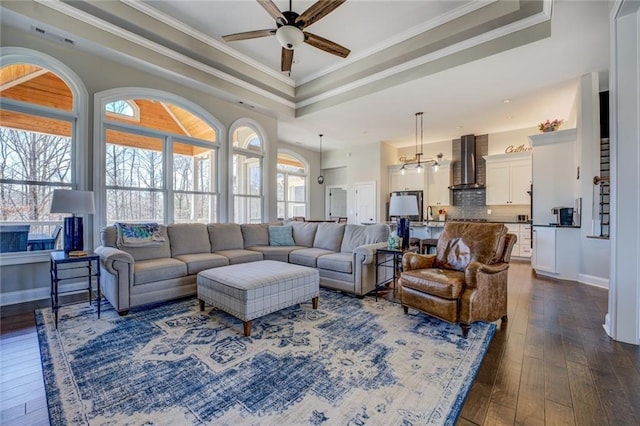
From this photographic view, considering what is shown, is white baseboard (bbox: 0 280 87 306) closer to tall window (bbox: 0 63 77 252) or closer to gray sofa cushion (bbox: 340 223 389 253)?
tall window (bbox: 0 63 77 252)

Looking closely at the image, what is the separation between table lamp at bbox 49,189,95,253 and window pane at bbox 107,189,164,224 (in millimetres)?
1117

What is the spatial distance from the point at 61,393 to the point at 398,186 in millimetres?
8136

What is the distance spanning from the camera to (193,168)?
16.5ft

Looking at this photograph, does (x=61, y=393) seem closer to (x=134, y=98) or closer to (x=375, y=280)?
(x=375, y=280)

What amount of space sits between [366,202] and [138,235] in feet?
20.8

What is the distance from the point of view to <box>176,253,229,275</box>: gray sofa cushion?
11.5 feet

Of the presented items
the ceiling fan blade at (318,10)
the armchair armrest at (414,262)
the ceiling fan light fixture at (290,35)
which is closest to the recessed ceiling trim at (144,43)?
the ceiling fan light fixture at (290,35)

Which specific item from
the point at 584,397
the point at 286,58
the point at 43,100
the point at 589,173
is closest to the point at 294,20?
the point at 286,58

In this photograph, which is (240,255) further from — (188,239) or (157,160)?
(157,160)

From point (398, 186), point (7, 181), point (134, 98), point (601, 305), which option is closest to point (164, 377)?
point (7, 181)

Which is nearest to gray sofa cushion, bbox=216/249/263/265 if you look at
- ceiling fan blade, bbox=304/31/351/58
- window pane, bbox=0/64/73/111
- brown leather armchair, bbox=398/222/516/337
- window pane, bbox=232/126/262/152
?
brown leather armchair, bbox=398/222/516/337

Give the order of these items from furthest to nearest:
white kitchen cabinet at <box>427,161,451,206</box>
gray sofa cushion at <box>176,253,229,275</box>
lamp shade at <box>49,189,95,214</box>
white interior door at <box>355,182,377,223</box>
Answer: white interior door at <box>355,182,377,223</box> < white kitchen cabinet at <box>427,161,451,206</box> < gray sofa cushion at <box>176,253,229,275</box> < lamp shade at <box>49,189,95,214</box>

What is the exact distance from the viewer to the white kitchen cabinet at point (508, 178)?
6754 millimetres

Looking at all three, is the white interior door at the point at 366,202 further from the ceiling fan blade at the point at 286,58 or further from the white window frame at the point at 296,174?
the ceiling fan blade at the point at 286,58
